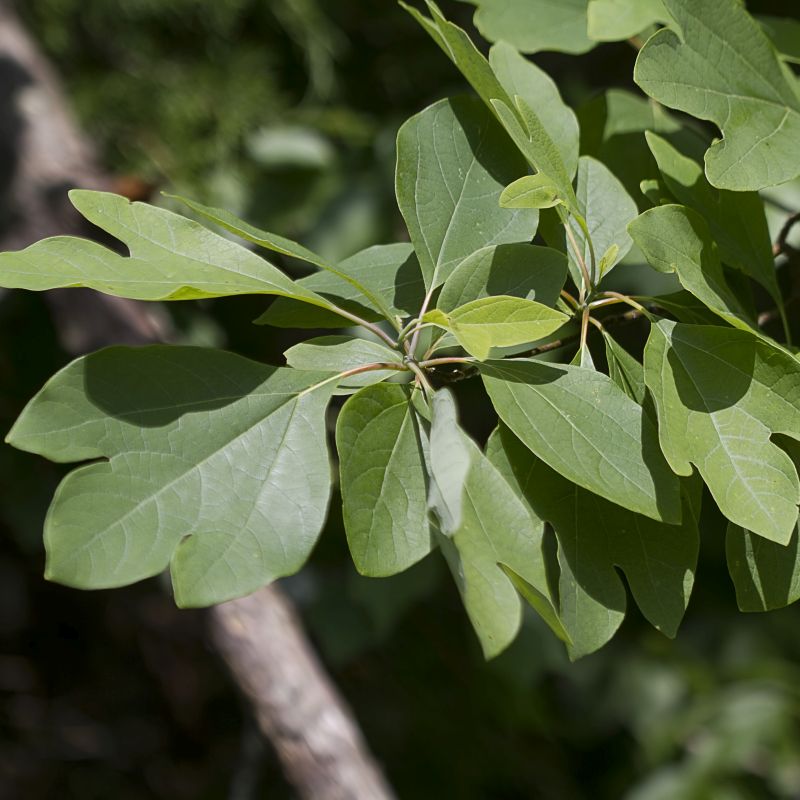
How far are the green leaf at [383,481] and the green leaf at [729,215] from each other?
0.26 metres

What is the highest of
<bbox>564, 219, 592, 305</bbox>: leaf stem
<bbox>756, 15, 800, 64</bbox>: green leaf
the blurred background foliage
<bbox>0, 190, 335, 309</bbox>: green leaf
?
<bbox>0, 190, 335, 309</bbox>: green leaf

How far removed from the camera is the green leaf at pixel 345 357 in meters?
0.61

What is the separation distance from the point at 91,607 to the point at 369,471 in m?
2.26

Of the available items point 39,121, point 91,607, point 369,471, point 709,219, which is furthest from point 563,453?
point 91,607

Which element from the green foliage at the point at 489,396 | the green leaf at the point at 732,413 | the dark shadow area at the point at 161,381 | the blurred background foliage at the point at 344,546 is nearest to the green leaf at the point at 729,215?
the green foliage at the point at 489,396

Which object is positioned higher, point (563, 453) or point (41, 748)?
point (563, 453)

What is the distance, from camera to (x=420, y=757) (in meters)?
2.09

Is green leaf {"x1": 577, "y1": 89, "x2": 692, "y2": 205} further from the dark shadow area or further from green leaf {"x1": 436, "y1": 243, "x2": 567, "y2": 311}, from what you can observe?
the dark shadow area

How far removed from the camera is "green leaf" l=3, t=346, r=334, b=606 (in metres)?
0.52

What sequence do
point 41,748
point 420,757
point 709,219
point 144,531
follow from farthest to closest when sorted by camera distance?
1. point 41,748
2. point 420,757
3. point 709,219
4. point 144,531

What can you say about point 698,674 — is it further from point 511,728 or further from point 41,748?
point 41,748

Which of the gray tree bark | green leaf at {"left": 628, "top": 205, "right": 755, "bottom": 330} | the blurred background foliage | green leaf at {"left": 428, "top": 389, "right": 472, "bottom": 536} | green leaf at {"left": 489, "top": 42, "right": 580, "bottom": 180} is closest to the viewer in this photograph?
green leaf at {"left": 428, "top": 389, "right": 472, "bottom": 536}

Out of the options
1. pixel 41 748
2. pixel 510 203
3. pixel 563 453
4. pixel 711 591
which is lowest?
pixel 711 591

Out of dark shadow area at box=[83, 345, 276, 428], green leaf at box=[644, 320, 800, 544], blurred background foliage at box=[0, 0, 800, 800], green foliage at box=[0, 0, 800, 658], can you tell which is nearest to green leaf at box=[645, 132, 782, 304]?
green foliage at box=[0, 0, 800, 658]
